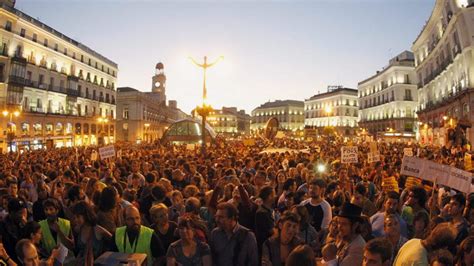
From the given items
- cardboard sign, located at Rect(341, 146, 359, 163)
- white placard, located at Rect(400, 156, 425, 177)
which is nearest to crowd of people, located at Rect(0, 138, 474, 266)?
white placard, located at Rect(400, 156, 425, 177)

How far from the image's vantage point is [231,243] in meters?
4.69

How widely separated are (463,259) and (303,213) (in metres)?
1.85

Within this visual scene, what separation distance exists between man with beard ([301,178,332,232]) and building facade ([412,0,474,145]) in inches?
1064

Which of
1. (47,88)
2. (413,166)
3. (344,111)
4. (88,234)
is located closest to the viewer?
(88,234)

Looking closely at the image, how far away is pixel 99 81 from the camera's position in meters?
69.9

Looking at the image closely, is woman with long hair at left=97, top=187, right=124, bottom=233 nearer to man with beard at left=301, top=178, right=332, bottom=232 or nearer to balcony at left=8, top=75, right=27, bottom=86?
man with beard at left=301, top=178, right=332, bottom=232

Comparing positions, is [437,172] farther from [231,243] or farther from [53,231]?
[53,231]

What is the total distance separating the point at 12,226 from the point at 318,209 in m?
4.47

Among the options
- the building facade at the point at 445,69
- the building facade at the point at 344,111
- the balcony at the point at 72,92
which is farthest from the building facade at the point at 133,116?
the building facade at the point at 445,69

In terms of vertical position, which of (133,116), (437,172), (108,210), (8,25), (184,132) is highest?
(8,25)

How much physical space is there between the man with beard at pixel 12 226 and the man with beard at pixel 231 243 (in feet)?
9.04

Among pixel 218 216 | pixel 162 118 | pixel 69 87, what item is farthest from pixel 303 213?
pixel 162 118

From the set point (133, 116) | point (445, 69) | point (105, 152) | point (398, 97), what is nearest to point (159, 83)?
point (133, 116)

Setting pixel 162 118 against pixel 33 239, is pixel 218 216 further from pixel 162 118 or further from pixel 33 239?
pixel 162 118
